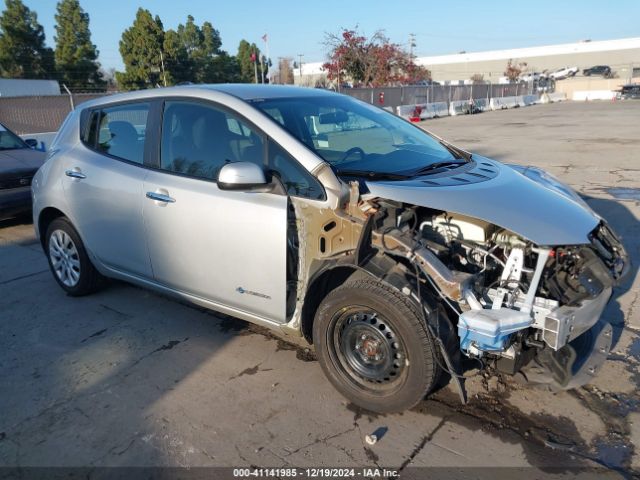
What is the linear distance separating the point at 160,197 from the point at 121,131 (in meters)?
0.97

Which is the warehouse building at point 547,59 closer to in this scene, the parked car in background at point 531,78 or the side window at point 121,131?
the parked car in background at point 531,78

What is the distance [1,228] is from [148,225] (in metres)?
5.32

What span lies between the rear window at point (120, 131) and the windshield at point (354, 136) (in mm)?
1080

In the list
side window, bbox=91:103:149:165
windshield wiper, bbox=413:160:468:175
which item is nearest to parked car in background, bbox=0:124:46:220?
side window, bbox=91:103:149:165

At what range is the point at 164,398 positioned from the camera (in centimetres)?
317

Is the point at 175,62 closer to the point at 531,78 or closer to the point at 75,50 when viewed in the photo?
the point at 75,50

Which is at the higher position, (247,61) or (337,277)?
(247,61)

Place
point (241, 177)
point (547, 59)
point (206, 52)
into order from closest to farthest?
1. point (241, 177)
2. point (206, 52)
3. point (547, 59)

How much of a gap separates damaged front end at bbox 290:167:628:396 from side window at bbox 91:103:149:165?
1.63 m

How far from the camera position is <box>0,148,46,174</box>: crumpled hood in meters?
7.41

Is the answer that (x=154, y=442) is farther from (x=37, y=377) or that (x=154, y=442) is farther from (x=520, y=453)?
(x=520, y=453)

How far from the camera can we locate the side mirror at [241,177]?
2.94 m

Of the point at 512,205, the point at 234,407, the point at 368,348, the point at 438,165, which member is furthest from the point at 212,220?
the point at 512,205

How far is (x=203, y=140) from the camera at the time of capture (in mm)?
3564
